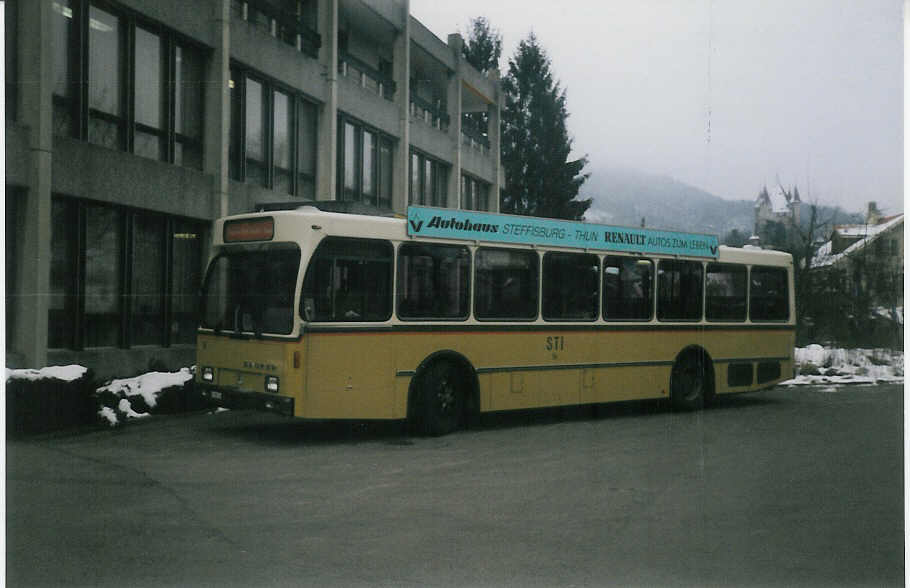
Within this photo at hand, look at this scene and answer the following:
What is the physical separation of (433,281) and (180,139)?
4.88 m

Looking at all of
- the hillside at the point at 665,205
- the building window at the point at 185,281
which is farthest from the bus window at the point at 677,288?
the building window at the point at 185,281

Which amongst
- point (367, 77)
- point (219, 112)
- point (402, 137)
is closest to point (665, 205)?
point (402, 137)

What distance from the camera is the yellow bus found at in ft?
33.1

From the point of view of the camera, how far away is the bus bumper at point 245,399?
32.5 ft

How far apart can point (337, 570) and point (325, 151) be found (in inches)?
375

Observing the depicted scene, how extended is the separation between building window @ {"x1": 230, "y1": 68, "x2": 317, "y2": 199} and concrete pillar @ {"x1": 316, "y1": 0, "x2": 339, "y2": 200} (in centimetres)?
18

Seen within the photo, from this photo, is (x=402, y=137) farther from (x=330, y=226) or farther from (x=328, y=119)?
(x=330, y=226)

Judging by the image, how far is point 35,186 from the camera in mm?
10289

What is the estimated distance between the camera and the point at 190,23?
14188 mm

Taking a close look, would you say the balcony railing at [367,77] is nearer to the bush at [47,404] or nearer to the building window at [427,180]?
the building window at [427,180]

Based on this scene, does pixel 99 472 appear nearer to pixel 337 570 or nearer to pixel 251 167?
pixel 337 570

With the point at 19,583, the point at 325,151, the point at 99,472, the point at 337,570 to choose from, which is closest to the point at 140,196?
the point at 325,151

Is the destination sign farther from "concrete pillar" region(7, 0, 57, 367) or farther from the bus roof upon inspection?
"concrete pillar" region(7, 0, 57, 367)

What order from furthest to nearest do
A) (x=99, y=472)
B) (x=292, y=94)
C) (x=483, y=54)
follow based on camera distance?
1. (x=292, y=94)
2. (x=483, y=54)
3. (x=99, y=472)
